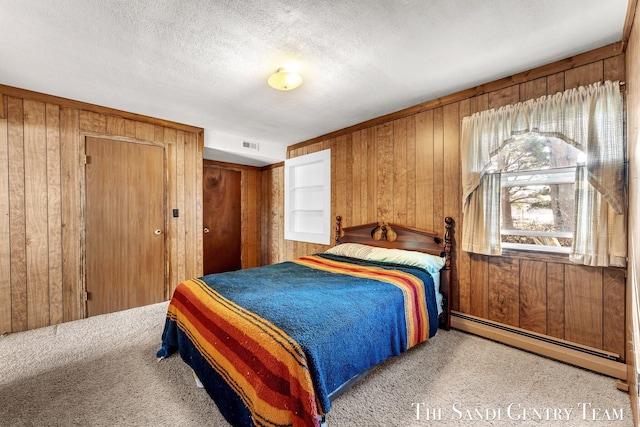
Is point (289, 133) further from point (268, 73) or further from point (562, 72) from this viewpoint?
point (562, 72)

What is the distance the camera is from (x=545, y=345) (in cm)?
213

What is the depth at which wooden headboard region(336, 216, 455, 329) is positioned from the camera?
8.75 feet

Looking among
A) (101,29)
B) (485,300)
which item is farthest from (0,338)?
(485,300)

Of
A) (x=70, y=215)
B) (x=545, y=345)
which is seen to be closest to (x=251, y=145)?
(x=70, y=215)

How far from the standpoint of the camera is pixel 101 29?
173 centimetres

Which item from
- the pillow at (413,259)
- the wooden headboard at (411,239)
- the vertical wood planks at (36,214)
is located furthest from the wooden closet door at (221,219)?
the pillow at (413,259)

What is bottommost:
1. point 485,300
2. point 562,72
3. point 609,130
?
point 485,300

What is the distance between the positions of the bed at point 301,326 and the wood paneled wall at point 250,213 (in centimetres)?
268

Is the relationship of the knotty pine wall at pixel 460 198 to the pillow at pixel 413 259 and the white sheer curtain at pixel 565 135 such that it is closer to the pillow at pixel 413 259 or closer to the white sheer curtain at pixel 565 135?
the white sheer curtain at pixel 565 135

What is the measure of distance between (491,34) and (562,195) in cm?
137

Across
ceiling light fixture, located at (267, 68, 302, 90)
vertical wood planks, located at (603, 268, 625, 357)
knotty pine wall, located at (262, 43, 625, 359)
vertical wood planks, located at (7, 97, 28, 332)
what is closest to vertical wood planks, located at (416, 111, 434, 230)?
knotty pine wall, located at (262, 43, 625, 359)

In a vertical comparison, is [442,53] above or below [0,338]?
above

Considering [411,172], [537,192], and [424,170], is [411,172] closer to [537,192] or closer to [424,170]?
[424,170]

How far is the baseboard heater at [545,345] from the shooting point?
1.87 meters
